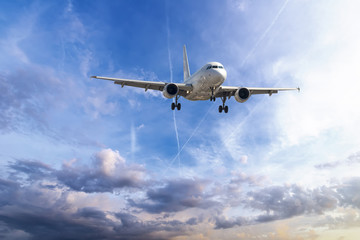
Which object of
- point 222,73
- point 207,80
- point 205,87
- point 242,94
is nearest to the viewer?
point 222,73

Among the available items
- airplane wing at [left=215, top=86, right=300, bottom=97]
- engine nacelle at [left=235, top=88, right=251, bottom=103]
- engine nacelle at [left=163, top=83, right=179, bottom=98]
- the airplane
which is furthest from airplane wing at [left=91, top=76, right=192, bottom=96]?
engine nacelle at [left=235, top=88, right=251, bottom=103]

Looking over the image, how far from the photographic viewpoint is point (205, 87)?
3991 cm

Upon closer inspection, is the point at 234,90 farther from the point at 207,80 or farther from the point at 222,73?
the point at 222,73

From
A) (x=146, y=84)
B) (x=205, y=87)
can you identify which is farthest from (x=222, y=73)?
(x=146, y=84)

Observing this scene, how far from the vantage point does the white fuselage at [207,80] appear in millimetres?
37312

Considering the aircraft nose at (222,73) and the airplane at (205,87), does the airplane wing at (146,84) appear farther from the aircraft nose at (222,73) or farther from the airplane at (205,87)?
the aircraft nose at (222,73)

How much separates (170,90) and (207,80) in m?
5.62

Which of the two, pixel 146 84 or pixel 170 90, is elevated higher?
pixel 146 84

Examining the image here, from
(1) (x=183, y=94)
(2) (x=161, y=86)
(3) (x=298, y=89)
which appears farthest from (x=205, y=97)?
(3) (x=298, y=89)

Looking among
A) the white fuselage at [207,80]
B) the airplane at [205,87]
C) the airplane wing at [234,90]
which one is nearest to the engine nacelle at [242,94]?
the airplane at [205,87]

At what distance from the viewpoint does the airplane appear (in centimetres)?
3794

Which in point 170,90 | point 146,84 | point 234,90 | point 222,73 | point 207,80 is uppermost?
point 146,84

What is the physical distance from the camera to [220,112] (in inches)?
1845

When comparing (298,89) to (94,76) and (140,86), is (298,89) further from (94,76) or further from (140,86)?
(94,76)
